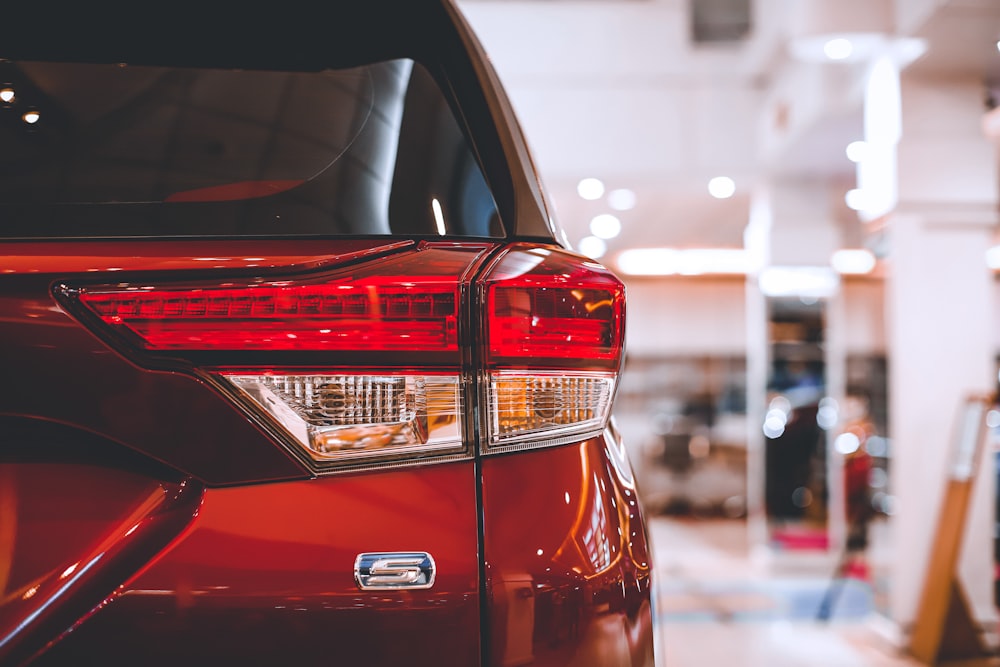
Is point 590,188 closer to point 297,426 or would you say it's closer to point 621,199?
point 621,199

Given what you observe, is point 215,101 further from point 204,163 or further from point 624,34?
point 624,34

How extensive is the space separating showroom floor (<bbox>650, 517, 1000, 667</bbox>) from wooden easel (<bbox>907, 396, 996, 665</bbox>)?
0.09m

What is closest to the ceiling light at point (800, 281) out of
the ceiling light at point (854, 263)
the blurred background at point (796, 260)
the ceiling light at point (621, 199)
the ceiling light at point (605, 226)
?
the blurred background at point (796, 260)

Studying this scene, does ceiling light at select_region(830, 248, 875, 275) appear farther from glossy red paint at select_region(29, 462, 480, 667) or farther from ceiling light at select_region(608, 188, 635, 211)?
glossy red paint at select_region(29, 462, 480, 667)

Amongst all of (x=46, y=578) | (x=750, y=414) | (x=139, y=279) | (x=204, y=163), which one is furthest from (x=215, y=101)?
(x=750, y=414)

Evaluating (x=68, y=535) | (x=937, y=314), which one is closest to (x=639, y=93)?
(x=937, y=314)

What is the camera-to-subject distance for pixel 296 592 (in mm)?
573

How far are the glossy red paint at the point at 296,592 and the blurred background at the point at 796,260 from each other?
275cm

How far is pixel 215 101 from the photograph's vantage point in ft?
2.48

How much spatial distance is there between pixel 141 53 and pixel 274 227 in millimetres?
287

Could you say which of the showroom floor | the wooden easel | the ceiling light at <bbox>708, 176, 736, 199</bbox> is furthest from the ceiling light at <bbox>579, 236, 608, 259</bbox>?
the wooden easel

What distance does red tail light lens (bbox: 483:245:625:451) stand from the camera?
623 millimetres

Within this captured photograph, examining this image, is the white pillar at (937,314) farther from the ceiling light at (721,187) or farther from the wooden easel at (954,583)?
the ceiling light at (721,187)

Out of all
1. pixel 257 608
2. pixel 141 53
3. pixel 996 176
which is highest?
pixel 996 176
